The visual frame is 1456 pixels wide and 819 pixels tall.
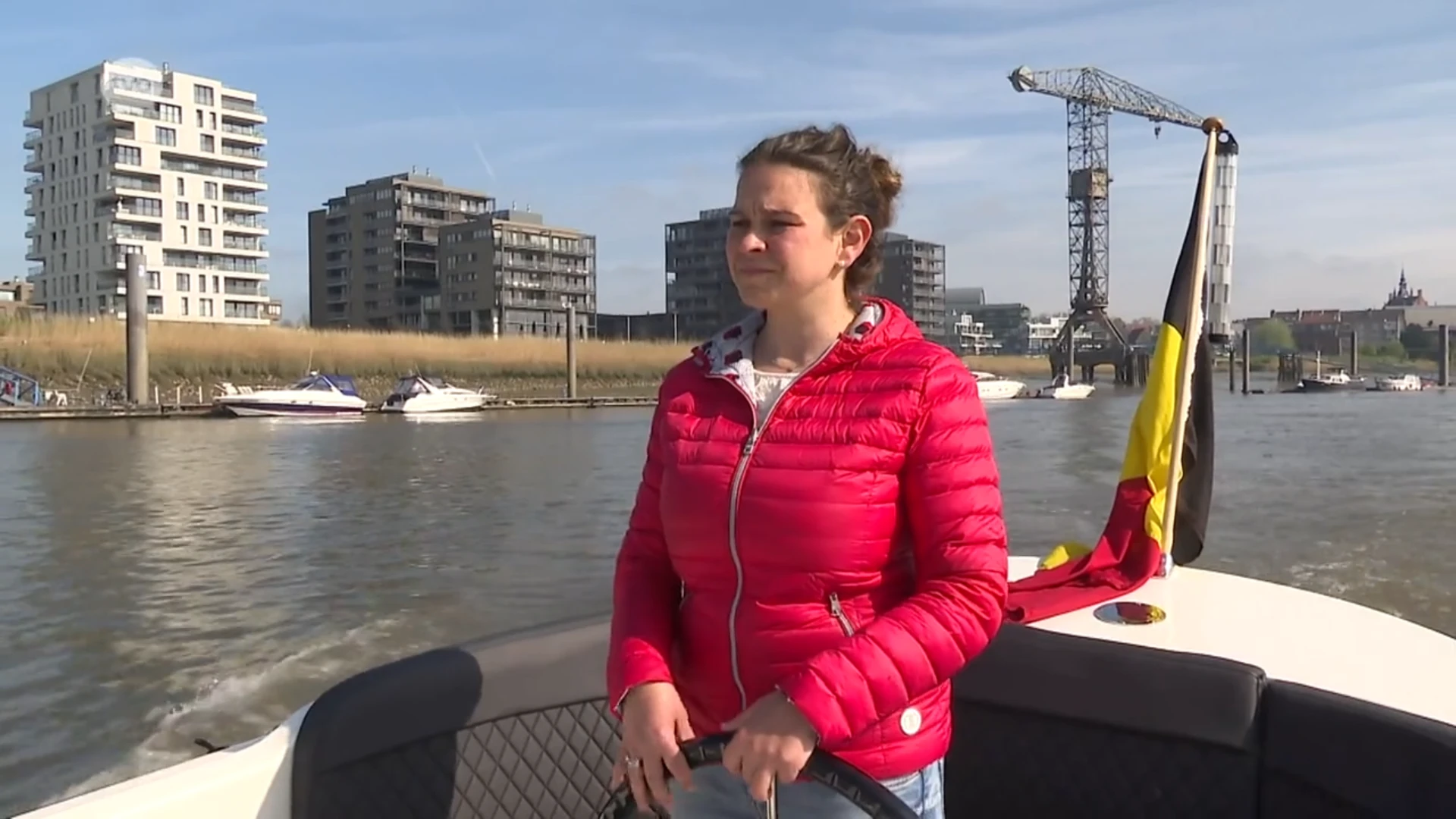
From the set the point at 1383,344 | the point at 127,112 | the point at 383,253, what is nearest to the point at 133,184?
the point at 127,112

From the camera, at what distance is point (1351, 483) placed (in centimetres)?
1666

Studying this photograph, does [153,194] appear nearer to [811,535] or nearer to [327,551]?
[327,551]

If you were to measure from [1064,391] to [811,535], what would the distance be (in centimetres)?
5985

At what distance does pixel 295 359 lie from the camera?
45.1 metres

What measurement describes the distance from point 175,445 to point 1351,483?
21614mm

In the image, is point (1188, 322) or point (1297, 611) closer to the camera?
point (1297, 611)

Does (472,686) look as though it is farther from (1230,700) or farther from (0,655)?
(0,655)

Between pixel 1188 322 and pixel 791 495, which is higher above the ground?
pixel 1188 322

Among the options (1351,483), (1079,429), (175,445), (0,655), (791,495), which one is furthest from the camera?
(1079,429)

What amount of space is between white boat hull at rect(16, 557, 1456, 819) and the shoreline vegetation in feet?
126

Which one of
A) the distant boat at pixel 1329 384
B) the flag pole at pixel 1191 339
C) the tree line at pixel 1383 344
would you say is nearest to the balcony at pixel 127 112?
the distant boat at pixel 1329 384

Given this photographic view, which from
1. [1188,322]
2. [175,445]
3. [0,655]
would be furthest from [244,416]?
[1188,322]

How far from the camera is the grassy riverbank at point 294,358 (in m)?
39.3

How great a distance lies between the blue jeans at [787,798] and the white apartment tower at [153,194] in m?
70.7
